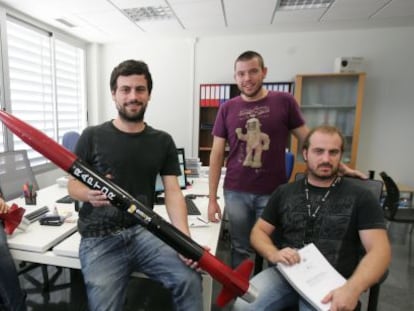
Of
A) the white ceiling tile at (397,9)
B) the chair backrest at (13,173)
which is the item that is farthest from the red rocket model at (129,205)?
the white ceiling tile at (397,9)

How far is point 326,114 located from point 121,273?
3.58m

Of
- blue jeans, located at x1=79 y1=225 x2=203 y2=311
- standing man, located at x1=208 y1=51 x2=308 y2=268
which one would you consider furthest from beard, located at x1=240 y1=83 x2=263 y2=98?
blue jeans, located at x1=79 y1=225 x2=203 y2=311

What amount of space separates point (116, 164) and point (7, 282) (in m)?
0.80

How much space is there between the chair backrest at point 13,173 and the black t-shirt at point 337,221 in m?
2.04

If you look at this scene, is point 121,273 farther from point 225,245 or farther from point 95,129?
point 225,245

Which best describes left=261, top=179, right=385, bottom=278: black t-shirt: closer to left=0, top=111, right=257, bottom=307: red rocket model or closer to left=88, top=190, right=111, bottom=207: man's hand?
left=0, top=111, right=257, bottom=307: red rocket model

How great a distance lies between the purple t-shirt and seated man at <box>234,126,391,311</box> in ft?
0.96

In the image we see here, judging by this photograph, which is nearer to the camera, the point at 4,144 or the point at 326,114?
the point at 4,144

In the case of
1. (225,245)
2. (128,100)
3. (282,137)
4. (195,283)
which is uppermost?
(128,100)

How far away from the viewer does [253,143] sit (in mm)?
1653

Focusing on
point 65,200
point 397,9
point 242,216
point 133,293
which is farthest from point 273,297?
point 397,9

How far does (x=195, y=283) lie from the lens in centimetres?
111

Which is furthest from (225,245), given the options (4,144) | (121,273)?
(4,144)

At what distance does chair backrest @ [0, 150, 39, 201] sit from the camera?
7.19 ft
